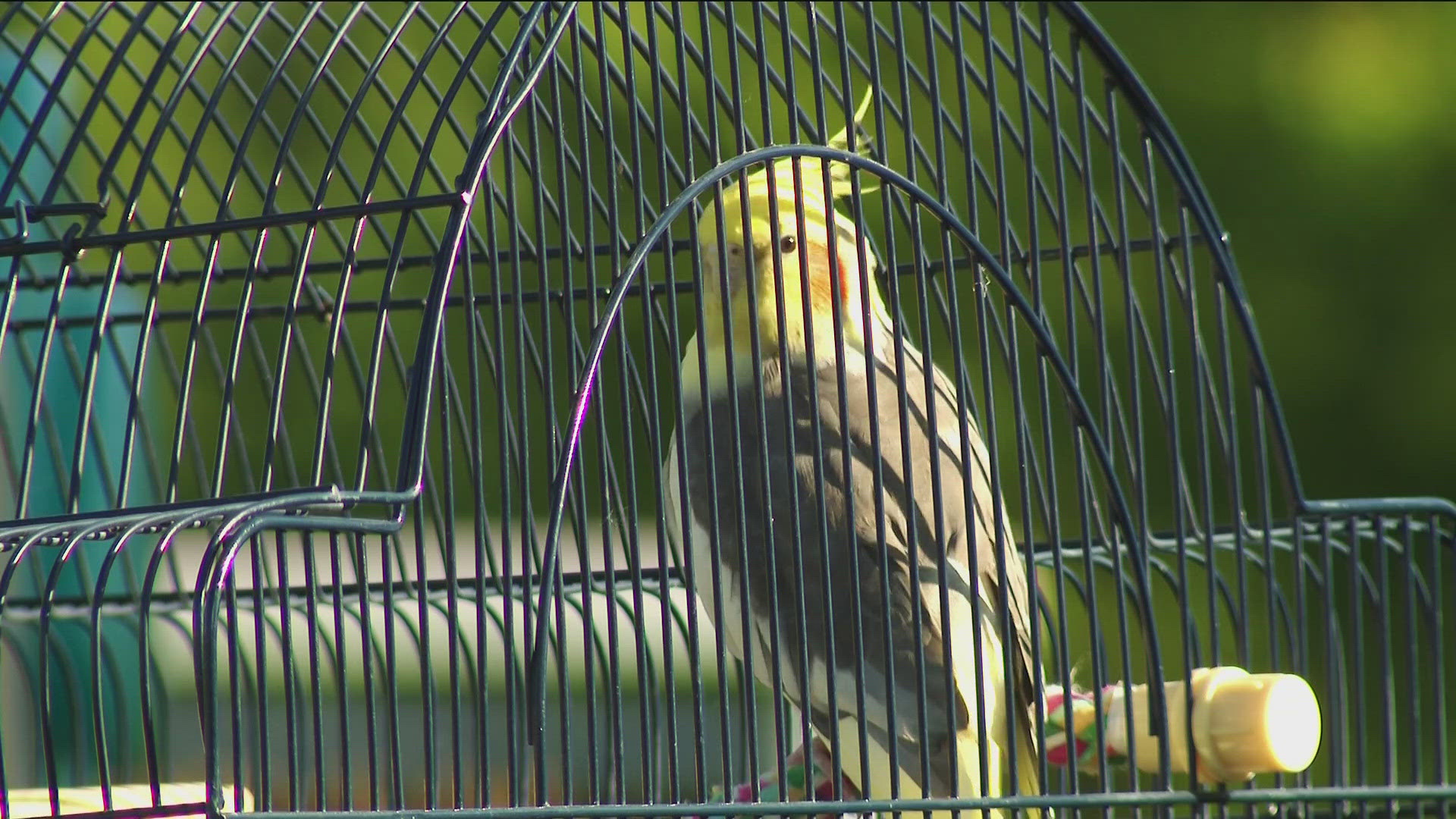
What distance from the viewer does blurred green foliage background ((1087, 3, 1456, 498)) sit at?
3.74m

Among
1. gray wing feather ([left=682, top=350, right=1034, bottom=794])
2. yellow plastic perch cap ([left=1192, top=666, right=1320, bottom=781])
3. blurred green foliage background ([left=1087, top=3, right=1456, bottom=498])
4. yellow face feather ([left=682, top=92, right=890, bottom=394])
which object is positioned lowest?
yellow plastic perch cap ([left=1192, top=666, right=1320, bottom=781])

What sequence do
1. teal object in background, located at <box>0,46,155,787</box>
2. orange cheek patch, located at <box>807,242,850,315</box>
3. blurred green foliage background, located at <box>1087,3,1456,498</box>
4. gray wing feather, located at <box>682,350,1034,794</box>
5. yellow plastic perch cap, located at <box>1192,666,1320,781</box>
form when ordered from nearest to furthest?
yellow plastic perch cap, located at <box>1192,666,1320,781</box> → gray wing feather, located at <box>682,350,1034,794</box> → orange cheek patch, located at <box>807,242,850,315</box> → teal object in background, located at <box>0,46,155,787</box> → blurred green foliage background, located at <box>1087,3,1456,498</box>

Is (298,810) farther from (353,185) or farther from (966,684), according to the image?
(353,185)

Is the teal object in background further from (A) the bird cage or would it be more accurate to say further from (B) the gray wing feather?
(B) the gray wing feather

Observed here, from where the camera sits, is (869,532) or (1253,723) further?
(869,532)

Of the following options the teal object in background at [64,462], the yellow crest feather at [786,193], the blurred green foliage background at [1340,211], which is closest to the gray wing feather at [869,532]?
the yellow crest feather at [786,193]

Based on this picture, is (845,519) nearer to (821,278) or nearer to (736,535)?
(736,535)

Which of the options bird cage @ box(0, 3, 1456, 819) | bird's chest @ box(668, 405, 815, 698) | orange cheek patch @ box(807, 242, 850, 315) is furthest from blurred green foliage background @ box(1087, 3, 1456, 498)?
bird's chest @ box(668, 405, 815, 698)

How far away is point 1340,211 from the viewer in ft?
12.6

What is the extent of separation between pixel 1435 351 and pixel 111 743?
3.23 m

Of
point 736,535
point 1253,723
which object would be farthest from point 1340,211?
point 1253,723

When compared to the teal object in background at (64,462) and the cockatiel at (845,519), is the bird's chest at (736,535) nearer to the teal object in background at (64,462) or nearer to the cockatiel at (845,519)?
the cockatiel at (845,519)

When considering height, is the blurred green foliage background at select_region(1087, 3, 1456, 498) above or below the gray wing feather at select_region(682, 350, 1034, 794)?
above

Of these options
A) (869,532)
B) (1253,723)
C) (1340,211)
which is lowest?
(1253,723)
